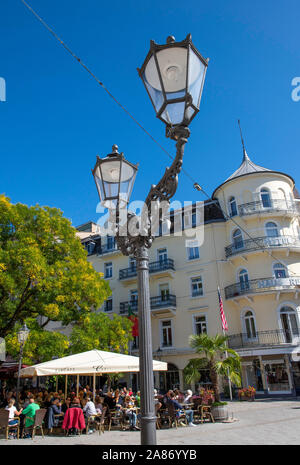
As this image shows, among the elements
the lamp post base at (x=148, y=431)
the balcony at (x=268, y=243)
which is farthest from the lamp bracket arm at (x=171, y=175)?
the balcony at (x=268, y=243)

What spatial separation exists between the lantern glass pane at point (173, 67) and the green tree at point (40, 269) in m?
14.0

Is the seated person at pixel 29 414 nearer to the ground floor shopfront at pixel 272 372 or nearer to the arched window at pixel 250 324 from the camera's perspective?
the ground floor shopfront at pixel 272 372

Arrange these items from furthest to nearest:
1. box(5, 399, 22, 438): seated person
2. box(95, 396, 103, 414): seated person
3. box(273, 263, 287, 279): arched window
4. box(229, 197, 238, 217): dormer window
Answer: box(229, 197, 238, 217): dormer window → box(273, 263, 287, 279): arched window → box(95, 396, 103, 414): seated person → box(5, 399, 22, 438): seated person

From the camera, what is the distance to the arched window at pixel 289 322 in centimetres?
2456

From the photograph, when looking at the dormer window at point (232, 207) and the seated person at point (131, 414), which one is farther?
the dormer window at point (232, 207)

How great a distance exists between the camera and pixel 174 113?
166 inches

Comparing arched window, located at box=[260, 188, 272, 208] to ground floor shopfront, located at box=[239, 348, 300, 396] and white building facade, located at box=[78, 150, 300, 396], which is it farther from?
ground floor shopfront, located at box=[239, 348, 300, 396]

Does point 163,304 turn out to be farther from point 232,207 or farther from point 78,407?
point 78,407

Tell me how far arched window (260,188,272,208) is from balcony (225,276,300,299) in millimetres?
5567

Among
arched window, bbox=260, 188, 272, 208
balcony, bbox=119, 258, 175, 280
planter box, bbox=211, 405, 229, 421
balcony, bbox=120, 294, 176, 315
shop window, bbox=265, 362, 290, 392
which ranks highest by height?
arched window, bbox=260, 188, 272, 208

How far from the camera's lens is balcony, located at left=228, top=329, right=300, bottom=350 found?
2408cm

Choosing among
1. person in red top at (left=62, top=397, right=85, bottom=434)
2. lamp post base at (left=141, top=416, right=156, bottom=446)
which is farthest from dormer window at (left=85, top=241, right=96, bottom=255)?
lamp post base at (left=141, top=416, right=156, bottom=446)

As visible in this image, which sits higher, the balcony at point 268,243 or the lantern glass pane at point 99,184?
the balcony at point 268,243

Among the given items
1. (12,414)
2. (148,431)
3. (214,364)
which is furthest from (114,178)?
(214,364)
